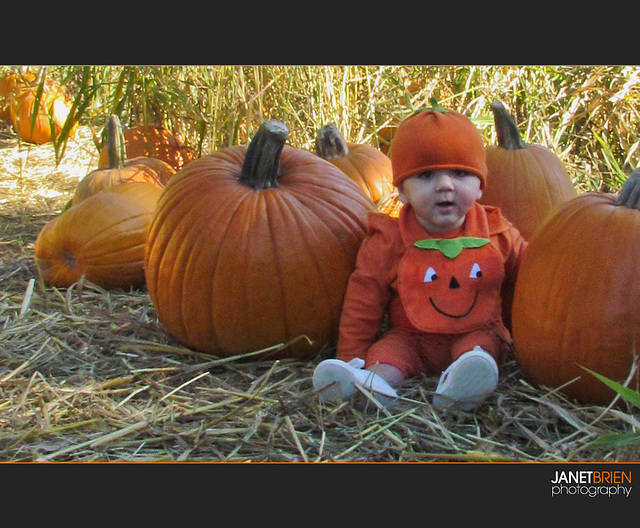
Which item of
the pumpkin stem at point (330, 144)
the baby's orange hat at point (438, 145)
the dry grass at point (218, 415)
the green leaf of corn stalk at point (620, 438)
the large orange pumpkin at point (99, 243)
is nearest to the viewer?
the green leaf of corn stalk at point (620, 438)

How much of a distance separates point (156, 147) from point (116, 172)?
0.72 meters

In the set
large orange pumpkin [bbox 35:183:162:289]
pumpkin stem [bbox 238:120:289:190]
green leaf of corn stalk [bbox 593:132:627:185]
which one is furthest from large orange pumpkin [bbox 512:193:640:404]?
green leaf of corn stalk [bbox 593:132:627:185]

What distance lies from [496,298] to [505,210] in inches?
17.1

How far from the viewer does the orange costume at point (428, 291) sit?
2.44m

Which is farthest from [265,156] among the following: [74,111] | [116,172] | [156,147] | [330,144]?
[156,147]

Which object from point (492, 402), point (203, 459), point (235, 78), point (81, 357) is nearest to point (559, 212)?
point (492, 402)

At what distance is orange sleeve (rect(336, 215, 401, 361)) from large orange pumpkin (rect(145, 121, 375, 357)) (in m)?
0.08

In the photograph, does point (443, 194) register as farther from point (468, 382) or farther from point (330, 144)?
point (330, 144)

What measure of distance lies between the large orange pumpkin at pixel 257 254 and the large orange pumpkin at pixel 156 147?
2.00m

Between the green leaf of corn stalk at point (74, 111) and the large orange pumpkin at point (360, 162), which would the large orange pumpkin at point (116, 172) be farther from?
the large orange pumpkin at point (360, 162)

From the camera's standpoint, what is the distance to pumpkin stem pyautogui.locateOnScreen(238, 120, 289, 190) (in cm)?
261

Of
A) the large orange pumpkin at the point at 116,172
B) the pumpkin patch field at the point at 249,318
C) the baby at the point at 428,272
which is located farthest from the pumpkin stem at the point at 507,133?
the large orange pumpkin at the point at 116,172

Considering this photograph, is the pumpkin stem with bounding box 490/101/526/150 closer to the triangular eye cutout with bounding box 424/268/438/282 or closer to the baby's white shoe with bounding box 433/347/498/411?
the triangular eye cutout with bounding box 424/268/438/282

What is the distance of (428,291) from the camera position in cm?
246
